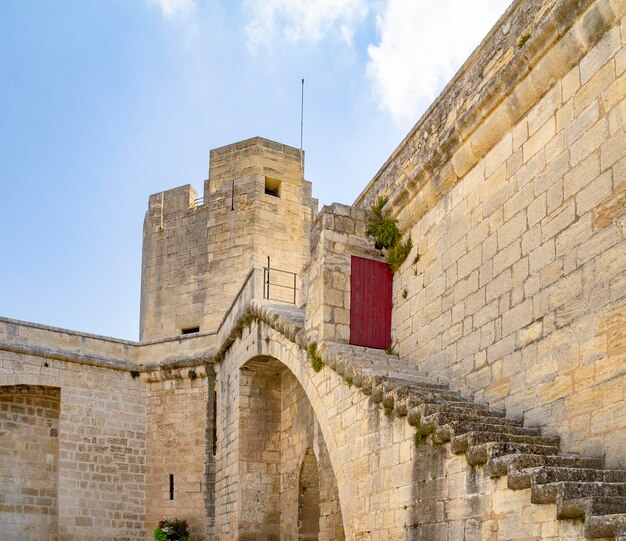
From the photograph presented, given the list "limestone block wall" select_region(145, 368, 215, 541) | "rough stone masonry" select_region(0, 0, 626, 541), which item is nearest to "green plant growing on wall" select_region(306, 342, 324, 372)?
"rough stone masonry" select_region(0, 0, 626, 541)

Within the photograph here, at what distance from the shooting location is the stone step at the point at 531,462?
4.89 m

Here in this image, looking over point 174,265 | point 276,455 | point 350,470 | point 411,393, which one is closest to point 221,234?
point 174,265

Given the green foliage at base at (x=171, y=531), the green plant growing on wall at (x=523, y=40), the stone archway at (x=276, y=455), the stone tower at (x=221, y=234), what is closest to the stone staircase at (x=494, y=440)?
the stone archway at (x=276, y=455)

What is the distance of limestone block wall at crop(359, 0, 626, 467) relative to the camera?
17.5 feet

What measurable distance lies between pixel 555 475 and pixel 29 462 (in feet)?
32.4

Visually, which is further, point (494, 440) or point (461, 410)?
point (461, 410)

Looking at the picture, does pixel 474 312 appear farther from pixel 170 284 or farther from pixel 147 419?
pixel 170 284

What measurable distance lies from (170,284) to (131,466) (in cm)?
456

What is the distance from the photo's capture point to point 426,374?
7.82 m

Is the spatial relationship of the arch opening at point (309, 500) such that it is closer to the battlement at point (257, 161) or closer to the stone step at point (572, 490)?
the stone step at point (572, 490)

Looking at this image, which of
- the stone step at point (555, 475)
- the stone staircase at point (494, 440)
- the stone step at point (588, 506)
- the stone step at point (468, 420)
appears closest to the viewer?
the stone step at point (588, 506)

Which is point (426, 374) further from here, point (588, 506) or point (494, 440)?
point (588, 506)

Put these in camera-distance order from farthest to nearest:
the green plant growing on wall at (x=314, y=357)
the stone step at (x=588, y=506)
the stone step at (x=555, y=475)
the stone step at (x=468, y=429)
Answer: the green plant growing on wall at (x=314, y=357), the stone step at (x=468, y=429), the stone step at (x=555, y=475), the stone step at (x=588, y=506)

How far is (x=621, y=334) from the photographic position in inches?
200
